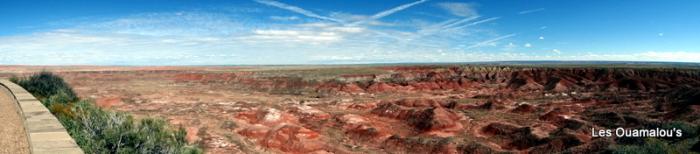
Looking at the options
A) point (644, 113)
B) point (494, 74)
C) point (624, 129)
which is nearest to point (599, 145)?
point (624, 129)

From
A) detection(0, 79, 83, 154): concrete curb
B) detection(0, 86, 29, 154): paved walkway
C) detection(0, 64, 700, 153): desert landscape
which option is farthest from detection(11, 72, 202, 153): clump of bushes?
detection(0, 64, 700, 153): desert landscape

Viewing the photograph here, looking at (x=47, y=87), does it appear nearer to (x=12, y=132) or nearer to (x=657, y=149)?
(x=12, y=132)

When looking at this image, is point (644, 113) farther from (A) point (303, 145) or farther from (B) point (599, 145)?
(A) point (303, 145)

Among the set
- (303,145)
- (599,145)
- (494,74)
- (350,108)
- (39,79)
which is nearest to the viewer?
(599,145)

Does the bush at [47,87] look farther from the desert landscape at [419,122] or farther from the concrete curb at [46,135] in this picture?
the concrete curb at [46,135]

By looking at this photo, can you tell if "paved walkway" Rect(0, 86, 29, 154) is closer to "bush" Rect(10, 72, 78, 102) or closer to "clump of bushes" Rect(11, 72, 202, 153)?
→ "clump of bushes" Rect(11, 72, 202, 153)

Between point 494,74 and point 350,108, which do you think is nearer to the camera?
point 350,108

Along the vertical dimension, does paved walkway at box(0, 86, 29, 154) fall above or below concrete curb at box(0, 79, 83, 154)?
below

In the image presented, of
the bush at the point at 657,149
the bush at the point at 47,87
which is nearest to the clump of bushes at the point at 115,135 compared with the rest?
the bush at the point at 47,87
